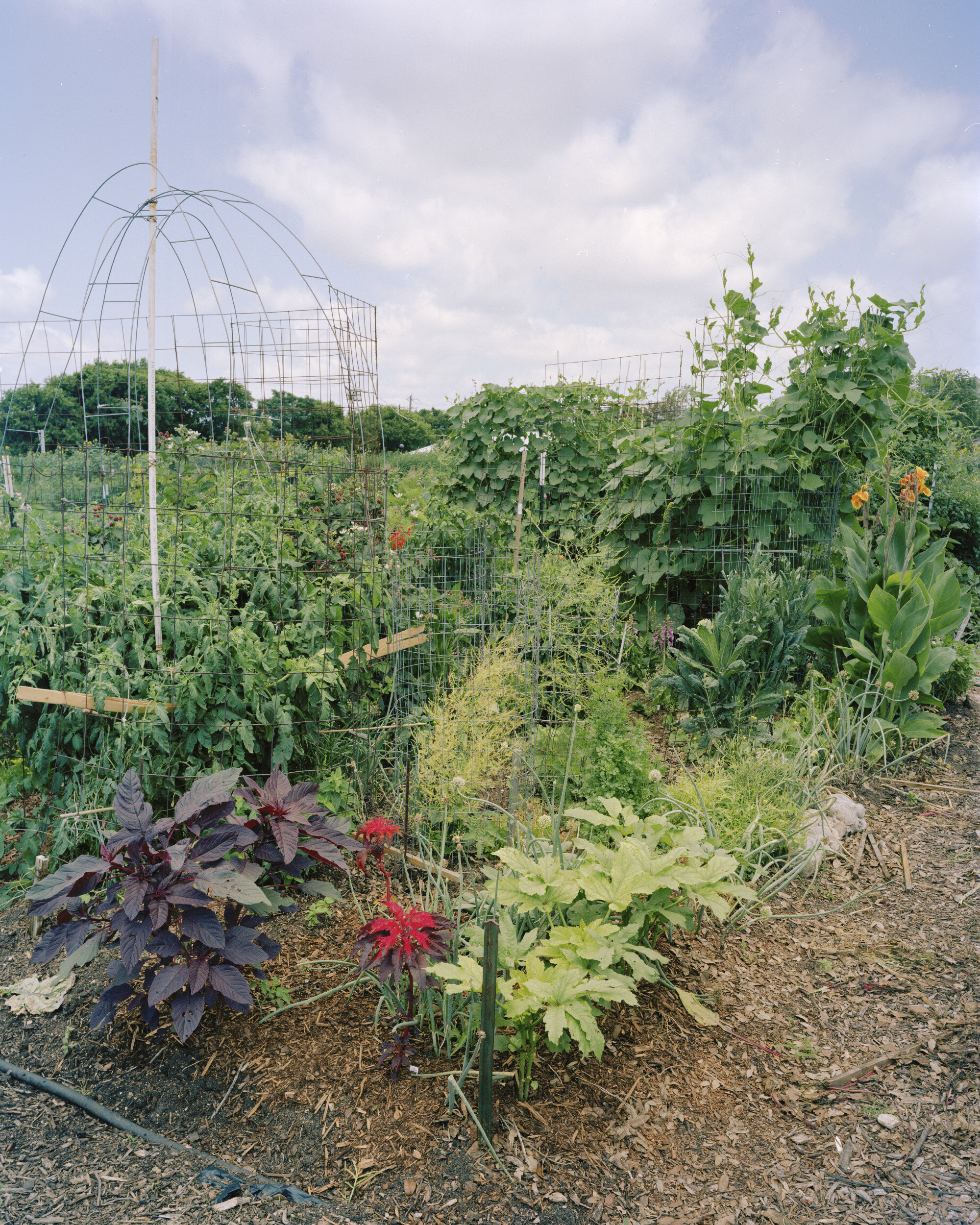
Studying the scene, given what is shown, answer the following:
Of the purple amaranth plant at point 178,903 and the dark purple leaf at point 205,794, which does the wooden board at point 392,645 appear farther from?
the purple amaranth plant at point 178,903

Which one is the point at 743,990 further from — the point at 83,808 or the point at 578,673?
the point at 83,808

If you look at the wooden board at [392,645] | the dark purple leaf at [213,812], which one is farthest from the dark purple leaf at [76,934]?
the wooden board at [392,645]

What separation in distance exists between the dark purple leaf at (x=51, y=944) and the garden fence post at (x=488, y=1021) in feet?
3.62

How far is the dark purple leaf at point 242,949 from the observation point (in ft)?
6.31

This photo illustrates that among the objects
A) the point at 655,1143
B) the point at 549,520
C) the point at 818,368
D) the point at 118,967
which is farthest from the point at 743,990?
the point at 549,520

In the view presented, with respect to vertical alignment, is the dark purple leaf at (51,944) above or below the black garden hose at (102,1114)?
above

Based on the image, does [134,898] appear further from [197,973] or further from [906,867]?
[906,867]

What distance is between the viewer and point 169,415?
33.5ft

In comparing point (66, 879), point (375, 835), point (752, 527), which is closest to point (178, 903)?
point (66, 879)

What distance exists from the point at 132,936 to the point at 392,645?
1.79m

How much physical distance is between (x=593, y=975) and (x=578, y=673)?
196 centimetres

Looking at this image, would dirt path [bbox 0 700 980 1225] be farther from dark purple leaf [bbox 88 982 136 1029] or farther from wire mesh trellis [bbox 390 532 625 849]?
wire mesh trellis [bbox 390 532 625 849]

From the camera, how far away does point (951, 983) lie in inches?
97.6

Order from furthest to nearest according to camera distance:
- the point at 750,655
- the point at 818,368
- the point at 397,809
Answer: the point at 818,368 → the point at 750,655 → the point at 397,809
